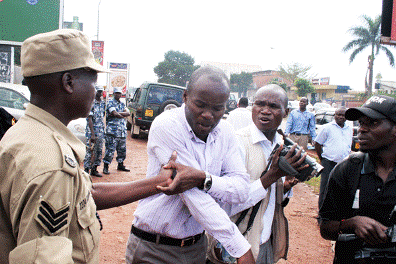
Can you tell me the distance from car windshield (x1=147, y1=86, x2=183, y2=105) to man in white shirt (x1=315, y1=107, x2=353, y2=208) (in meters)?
7.43

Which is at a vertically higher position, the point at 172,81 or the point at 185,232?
the point at 172,81

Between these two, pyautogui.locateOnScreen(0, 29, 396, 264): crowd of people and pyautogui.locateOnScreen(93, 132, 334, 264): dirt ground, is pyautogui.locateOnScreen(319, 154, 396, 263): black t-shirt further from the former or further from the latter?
→ pyautogui.locateOnScreen(93, 132, 334, 264): dirt ground

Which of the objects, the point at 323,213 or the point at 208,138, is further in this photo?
the point at 323,213

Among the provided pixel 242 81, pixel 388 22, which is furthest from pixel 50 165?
pixel 242 81

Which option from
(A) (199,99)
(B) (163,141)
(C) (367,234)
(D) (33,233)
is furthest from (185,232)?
(C) (367,234)

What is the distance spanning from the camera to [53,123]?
1328mm

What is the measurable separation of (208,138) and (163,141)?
28 centimetres

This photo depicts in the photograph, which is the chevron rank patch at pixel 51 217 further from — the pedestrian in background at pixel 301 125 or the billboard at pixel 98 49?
the billboard at pixel 98 49

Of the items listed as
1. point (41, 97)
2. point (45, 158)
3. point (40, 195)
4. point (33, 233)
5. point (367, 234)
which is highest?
point (41, 97)

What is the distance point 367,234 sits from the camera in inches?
80.4

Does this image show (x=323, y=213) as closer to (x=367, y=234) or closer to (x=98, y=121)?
(x=367, y=234)

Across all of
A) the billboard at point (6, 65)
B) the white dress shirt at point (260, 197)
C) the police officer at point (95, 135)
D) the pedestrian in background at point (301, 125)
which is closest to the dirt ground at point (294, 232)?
the police officer at point (95, 135)

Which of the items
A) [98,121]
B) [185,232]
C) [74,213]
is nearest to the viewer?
[74,213]

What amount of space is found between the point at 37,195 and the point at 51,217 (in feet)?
0.29
